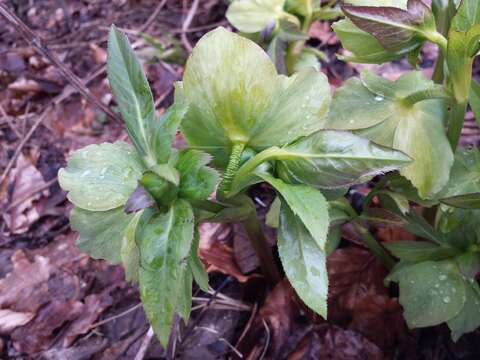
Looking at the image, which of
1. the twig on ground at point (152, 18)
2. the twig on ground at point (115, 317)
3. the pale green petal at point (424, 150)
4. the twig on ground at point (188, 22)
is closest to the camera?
the pale green petal at point (424, 150)

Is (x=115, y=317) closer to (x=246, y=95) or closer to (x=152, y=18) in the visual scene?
(x=246, y=95)

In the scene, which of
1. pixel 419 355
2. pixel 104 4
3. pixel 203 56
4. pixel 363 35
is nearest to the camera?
pixel 203 56

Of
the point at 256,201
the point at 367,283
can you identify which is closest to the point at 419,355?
the point at 367,283

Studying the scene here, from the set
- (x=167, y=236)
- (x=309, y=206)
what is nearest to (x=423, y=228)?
(x=309, y=206)

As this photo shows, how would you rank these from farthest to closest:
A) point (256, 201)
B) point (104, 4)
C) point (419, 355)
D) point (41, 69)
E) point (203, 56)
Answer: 1. point (104, 4)
2. point (41, 69)
3. point (256, 201)
4. point (419, 355)
5. point (203, 56)

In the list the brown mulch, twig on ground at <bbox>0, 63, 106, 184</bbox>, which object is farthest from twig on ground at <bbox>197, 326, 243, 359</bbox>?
twig on ground at <bbox>0, 63, 106, 184</bbox>

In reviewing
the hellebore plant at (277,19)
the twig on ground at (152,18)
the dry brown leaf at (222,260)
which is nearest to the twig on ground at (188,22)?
→ the twig on ground at (152,18)

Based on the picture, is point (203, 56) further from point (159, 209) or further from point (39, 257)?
point (39, 257)

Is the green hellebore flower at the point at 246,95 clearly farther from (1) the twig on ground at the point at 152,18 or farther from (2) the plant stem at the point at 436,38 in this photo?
(1) the twig on ground at the point at 152,18
